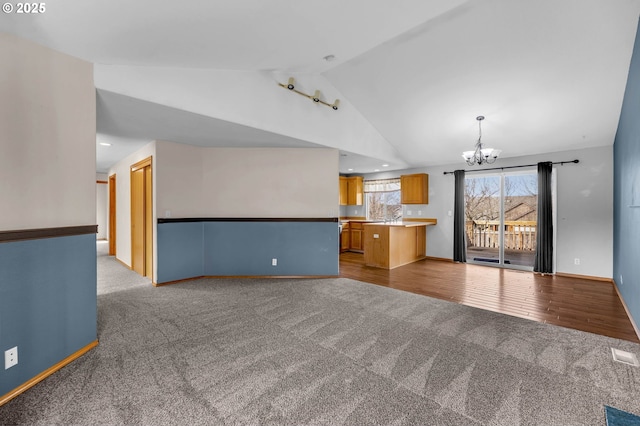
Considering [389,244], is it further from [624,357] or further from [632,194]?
[624,357]

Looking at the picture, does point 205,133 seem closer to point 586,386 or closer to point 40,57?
point 40,57

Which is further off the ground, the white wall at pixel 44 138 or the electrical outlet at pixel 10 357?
the white wall at pixel 44 138

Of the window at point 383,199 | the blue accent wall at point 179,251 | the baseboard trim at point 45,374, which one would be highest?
the window at point 383,199

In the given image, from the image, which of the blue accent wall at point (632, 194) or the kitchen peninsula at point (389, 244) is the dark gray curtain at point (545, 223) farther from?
the kitchen peninsula at point (389, 244)

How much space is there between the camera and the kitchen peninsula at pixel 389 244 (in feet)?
18.7

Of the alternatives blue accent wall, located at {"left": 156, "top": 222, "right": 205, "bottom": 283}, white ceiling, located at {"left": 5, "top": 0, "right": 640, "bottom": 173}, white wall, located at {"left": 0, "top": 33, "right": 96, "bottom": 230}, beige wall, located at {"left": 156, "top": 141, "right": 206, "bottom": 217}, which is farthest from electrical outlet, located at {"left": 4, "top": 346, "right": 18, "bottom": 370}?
beige wall, located at {"left": 156, "top": 141, "right": 206, "bottom": 217}

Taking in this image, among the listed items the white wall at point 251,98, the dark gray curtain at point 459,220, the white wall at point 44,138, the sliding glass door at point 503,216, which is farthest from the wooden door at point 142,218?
the sliding glass door at point 503,216

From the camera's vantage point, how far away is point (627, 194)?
10.6ft

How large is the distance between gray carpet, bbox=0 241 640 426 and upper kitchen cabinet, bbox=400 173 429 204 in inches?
157

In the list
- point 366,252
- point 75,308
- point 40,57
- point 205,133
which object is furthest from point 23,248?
point 366,252

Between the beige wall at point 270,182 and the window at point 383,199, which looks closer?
the beige wall at point 270,182

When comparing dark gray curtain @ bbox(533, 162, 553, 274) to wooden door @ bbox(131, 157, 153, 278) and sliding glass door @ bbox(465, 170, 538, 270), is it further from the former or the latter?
wooden door @ bbox(131, 157, 153, 278)

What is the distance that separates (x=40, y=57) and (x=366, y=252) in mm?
5420

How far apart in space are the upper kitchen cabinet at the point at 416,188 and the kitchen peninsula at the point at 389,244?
0.70 meters
